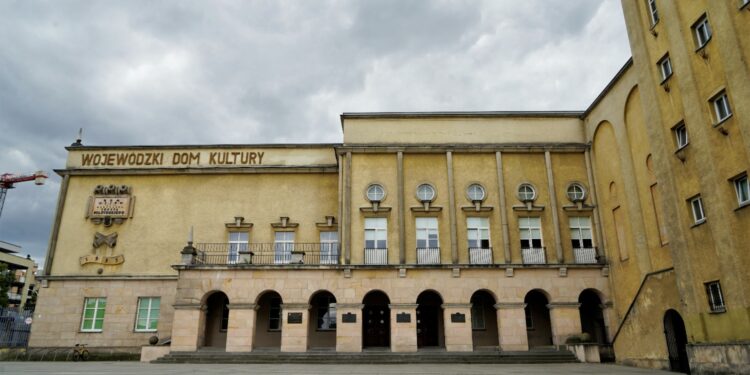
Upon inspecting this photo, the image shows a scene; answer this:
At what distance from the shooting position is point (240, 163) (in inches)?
1157

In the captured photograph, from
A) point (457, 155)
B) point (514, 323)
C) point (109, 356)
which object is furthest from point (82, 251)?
point (514, 323)

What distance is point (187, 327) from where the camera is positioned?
2331 cm

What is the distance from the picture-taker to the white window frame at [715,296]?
15.5m

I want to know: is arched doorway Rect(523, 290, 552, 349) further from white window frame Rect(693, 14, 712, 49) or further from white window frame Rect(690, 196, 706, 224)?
white window frame Rect(693, 14, 712, 49)

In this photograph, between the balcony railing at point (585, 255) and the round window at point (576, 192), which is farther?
the round window at point (576, 192)

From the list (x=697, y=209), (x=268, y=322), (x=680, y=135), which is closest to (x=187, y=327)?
(x=268, y=322)

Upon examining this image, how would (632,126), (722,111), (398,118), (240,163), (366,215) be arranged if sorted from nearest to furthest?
(722,111) < (632,126) < (366,215) < (398,118) < (240,163)

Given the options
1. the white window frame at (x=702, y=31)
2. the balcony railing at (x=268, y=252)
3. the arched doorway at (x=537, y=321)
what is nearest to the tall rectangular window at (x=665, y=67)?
the white window frame at (x=702, y=31)

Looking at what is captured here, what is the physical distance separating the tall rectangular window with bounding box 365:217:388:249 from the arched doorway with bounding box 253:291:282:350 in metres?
5.89

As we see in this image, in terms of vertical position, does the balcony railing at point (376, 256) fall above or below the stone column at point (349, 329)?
above

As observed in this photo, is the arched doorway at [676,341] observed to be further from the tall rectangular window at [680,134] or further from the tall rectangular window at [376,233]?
the tall rectangular window at [376,233]

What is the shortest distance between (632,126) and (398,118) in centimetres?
1174

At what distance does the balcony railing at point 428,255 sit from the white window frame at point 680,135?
11795 millimetres

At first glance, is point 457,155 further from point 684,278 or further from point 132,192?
point 132,192
